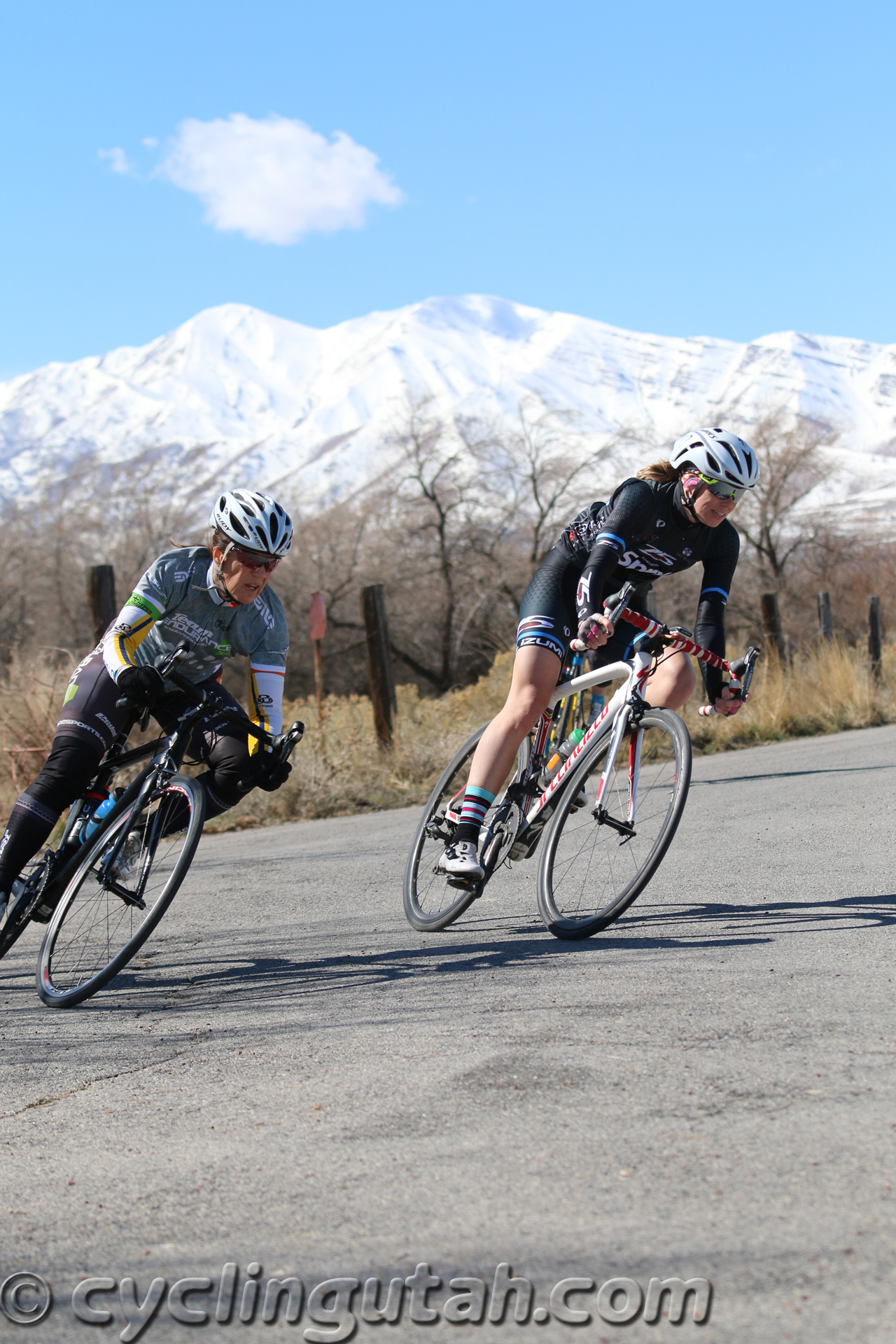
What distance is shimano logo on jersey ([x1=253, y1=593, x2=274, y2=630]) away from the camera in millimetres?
4863

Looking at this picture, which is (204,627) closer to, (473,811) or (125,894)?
(125,894)

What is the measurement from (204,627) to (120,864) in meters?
1.06

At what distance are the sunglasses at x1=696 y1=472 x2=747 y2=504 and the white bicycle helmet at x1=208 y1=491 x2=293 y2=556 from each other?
5.67 ft

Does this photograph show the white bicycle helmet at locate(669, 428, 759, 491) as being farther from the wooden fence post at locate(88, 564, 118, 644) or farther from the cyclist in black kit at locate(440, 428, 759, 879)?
the wooden fence post at locate(88, 564, 118, 644)

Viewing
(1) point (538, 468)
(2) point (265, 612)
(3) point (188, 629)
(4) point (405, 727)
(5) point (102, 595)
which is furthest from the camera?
(1) point (538, 468)

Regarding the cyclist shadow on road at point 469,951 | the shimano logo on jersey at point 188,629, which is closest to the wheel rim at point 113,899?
the cyclist shadow on road at point 469,951

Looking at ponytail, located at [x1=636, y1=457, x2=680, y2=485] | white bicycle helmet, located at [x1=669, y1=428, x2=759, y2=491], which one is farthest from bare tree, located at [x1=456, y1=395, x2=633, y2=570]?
white bicycle helmet, located at [x1=669, y1=428, x2=759, y2=491]

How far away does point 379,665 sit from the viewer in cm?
1229

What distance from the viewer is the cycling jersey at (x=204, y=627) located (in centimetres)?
467

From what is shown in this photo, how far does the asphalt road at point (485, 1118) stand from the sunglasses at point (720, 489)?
5.64 ft

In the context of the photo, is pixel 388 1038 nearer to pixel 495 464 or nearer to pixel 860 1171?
pixel 860 1171

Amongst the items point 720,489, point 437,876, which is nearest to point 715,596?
point 720,489

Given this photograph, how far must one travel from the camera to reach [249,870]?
6.94 metres

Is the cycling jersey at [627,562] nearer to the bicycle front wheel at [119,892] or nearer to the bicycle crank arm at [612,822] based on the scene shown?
the bicycle crank arm at [612,822]
